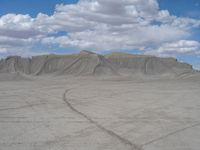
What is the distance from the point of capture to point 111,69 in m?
67.3

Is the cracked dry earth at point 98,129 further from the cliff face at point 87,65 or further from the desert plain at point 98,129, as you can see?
the cliff face at point 87,65

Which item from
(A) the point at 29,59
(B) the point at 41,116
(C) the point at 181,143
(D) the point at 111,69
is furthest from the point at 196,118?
(A) the point at 29,59

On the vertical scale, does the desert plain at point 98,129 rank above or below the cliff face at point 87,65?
below

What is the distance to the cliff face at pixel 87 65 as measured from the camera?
65.5 m

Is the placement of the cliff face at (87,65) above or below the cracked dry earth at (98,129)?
above

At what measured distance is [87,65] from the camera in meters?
67.0

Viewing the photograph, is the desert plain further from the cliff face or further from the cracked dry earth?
the cliff face

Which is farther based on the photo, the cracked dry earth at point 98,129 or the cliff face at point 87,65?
the cliff face at point 87,65

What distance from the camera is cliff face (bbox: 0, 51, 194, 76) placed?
65.5 metres

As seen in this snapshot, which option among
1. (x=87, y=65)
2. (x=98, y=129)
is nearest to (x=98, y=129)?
(x=98, y=129)

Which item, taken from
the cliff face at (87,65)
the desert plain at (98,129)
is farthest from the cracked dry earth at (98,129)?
the cliff face at (87,65)

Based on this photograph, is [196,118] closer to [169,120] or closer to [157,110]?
[169,120]

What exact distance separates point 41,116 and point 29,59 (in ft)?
199

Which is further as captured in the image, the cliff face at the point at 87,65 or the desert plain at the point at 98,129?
the cliff face at the point at 87,65
